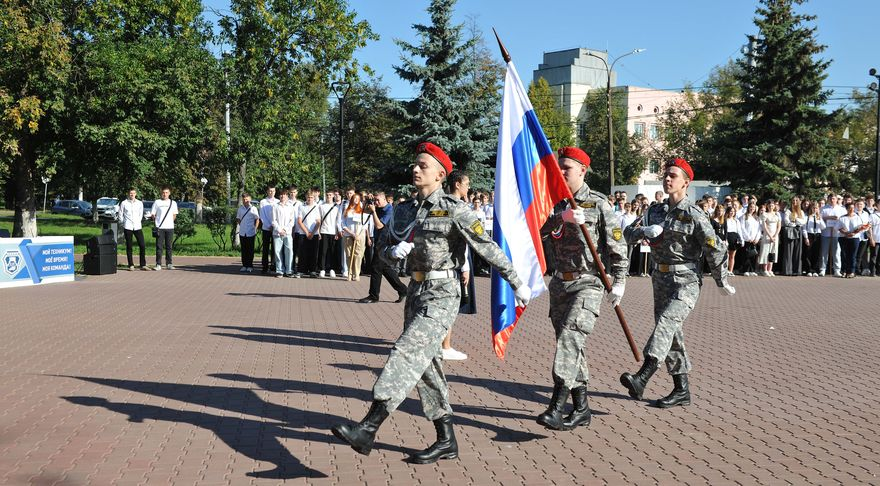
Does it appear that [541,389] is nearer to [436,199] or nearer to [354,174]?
[436,199]

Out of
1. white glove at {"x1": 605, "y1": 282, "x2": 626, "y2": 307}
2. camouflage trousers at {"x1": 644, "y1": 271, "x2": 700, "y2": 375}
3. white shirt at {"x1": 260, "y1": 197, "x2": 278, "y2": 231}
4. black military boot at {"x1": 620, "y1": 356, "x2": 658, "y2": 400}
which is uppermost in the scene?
white shirt at {"x1": 260, "y1": 197, "x2": 278, "y2": 231}

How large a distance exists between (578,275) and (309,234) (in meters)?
13.6

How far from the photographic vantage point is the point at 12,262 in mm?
16531

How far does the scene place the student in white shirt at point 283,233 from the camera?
61.7ft

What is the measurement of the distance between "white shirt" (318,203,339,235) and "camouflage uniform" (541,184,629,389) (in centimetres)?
1301

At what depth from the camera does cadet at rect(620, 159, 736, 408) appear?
Result: 690 centimetres

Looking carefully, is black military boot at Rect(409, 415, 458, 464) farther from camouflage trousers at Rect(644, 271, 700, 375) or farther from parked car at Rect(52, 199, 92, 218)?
parked car at Rect(52, 199, 92, 218)

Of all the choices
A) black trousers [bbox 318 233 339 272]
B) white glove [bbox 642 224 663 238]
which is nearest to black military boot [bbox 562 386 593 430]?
white glove [bbox 642 224 663 238]

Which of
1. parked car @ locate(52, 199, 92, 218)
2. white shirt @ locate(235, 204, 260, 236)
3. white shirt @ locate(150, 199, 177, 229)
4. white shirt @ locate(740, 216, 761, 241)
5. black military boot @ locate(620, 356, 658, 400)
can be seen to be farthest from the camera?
parked car @ locate(52, 199, 92, 218)

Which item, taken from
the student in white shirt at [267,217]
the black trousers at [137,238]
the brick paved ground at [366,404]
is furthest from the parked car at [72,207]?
the brick paved ground at [366,404]

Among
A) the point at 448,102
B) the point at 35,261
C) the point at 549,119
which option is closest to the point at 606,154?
the point at 549,119

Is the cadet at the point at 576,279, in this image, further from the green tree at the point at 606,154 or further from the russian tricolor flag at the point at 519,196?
the green tree at the point at 606,154

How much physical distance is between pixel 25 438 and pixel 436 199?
331 centimetres

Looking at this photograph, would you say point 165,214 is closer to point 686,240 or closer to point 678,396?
point 686,240
